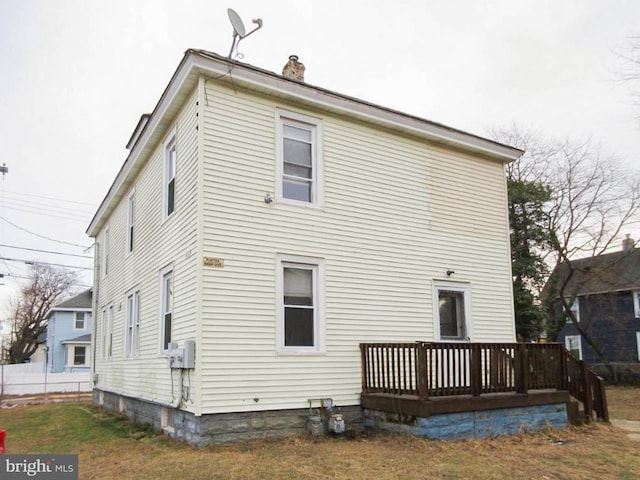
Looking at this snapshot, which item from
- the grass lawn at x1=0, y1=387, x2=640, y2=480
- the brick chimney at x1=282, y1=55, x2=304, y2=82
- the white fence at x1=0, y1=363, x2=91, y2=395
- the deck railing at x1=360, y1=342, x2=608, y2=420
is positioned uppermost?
the brick chimney at x1=282, y1=55, x2=304, y2=82

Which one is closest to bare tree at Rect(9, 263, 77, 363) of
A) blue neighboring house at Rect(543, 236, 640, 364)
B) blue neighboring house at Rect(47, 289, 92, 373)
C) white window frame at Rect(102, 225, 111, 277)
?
blue neighboring house at Rect(47, 289, 92, 373)

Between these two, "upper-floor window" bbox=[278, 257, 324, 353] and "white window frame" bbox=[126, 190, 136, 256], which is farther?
"white window frame" bbox=[126, 190, 136, 256]

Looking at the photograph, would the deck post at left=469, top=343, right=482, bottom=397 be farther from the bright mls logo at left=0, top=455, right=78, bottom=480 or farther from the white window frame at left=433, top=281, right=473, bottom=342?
the bright mls logo at left=0, top=455, right=78, bottom=480

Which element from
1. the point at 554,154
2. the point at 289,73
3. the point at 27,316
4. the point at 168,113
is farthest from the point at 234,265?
the point at 27,316

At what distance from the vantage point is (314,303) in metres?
9.60

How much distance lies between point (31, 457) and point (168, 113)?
645 cm

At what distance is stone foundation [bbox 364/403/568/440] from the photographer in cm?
850

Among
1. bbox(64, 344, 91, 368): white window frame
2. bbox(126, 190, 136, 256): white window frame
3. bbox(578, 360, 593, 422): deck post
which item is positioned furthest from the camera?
bbox(64, 344, 91, 368): white window frame

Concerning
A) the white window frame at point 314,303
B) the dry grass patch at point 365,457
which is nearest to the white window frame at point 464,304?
the dry grass patch at point 365,457

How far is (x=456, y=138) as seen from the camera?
39.2ft

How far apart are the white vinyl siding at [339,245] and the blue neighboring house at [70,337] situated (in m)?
34.0

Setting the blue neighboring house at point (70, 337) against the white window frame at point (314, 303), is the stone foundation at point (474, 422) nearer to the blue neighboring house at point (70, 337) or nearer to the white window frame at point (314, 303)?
the white window frame at point (314, 303)

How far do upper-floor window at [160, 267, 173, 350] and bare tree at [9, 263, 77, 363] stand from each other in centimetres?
4792

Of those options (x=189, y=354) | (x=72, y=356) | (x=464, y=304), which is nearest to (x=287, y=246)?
(x=189, y=354)
